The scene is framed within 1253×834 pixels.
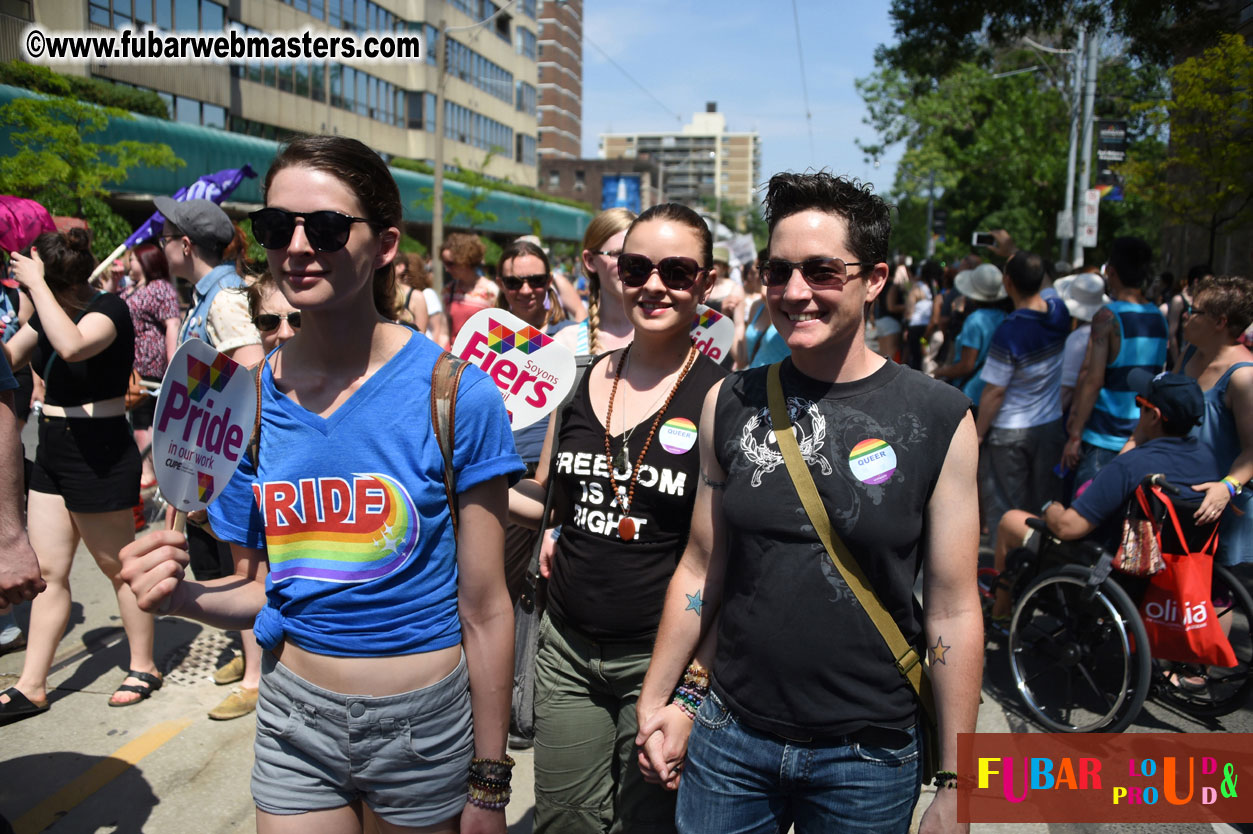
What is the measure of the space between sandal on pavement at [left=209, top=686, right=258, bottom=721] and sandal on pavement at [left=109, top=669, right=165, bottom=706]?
1.23 ft

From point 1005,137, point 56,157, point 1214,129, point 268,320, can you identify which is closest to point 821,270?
point 268,320

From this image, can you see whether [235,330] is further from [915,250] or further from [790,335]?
[915,250]

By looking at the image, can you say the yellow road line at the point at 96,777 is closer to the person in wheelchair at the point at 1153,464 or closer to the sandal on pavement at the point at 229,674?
the sandal on pavement at the point at 229,674

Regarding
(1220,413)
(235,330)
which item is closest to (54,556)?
(235,330)

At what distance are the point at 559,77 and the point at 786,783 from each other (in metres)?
98.3

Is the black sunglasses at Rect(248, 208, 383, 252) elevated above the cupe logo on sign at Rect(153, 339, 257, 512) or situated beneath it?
elevated above

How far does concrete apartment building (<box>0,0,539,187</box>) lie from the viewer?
86.5 ft

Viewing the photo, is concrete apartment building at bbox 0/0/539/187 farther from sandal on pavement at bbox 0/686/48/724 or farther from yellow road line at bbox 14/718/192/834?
yellow road line at bbox 14/718/192/834

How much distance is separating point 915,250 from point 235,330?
213 ft

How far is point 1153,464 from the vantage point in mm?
4020

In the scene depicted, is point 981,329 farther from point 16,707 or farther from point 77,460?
point 16,707

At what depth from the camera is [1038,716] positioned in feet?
13.4

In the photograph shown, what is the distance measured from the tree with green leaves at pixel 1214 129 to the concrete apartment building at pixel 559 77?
8609cm

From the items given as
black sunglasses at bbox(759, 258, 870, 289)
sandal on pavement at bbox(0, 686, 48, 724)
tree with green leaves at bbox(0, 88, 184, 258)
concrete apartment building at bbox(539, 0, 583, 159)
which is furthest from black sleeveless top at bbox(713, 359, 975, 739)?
concrete apartment building at bbox(539, 0, 583, 159)
